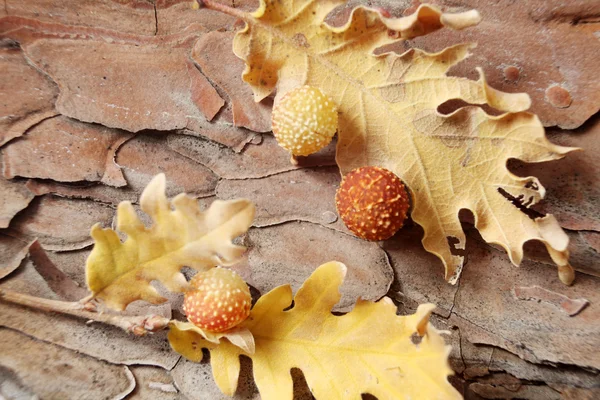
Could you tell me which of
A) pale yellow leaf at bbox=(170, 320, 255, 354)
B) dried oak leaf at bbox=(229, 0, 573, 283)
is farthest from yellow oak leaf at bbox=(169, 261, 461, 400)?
dried oak leaf at bbox=(229, 0, 573, 283)

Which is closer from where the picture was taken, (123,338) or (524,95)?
(524,95)

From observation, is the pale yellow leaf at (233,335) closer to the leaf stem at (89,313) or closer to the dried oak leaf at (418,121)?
the leaf stem at (89,313)

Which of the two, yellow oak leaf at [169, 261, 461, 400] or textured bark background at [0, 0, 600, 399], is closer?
→ yellow oak leaf at [169, 261, 461, 400]

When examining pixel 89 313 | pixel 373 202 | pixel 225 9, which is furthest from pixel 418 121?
pixel 89 313

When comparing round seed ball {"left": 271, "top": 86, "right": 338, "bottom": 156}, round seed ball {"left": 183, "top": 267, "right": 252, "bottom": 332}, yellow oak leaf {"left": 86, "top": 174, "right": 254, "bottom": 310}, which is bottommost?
round seed ball {"left": 183, "top": 267, "right": 252, "bottom": 332}

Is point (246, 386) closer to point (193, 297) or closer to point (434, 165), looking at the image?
point (193, 297)

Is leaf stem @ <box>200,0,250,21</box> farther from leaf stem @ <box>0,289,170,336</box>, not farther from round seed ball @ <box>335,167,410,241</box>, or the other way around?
leaf stem @ <box>0,289,170,336</box>

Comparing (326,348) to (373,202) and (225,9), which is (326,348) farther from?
(225,9)

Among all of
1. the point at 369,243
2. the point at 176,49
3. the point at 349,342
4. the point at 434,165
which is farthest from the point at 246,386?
the point at 176,49
